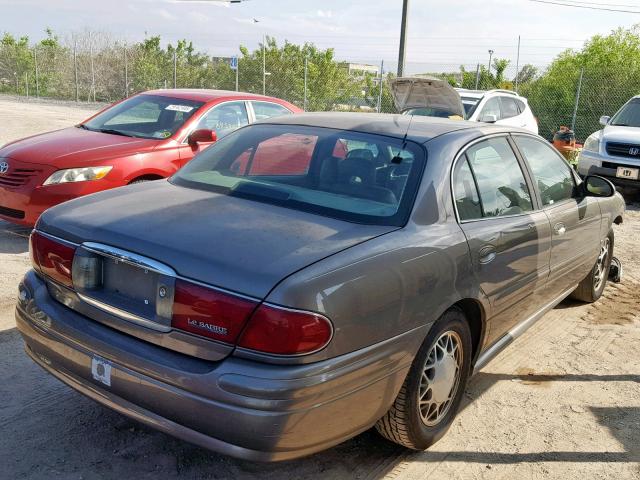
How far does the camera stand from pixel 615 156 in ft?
35.4

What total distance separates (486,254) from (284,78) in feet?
77.2

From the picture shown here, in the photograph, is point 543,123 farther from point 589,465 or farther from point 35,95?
point 35,95

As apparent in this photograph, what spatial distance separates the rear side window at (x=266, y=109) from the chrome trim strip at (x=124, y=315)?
5314 mm

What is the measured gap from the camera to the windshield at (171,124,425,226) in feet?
10.1

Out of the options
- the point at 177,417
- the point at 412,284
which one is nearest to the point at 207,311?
the point at 177,417

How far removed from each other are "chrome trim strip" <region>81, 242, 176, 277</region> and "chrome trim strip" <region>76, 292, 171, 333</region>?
20 centimetres

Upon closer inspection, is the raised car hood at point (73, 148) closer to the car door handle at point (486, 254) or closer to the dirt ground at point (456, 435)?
the dirt ground at point (456, 435)

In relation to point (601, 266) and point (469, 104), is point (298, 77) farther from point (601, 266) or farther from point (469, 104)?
point (601, 266)

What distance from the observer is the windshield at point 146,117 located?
6957mm

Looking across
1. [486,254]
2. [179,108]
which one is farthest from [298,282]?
[179,108]

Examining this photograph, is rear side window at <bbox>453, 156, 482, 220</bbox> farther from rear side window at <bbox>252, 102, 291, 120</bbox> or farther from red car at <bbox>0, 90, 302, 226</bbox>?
rear side window at <bbox>252, 102, 291, 120</bbox>

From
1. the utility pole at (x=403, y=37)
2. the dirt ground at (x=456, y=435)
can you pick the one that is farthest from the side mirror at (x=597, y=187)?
the utility pole at (x=403, y=37)

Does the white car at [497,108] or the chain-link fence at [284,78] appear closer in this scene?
the white car at [497,108]

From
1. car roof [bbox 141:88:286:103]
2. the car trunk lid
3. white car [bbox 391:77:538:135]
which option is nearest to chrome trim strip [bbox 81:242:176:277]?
the car trunk lid
